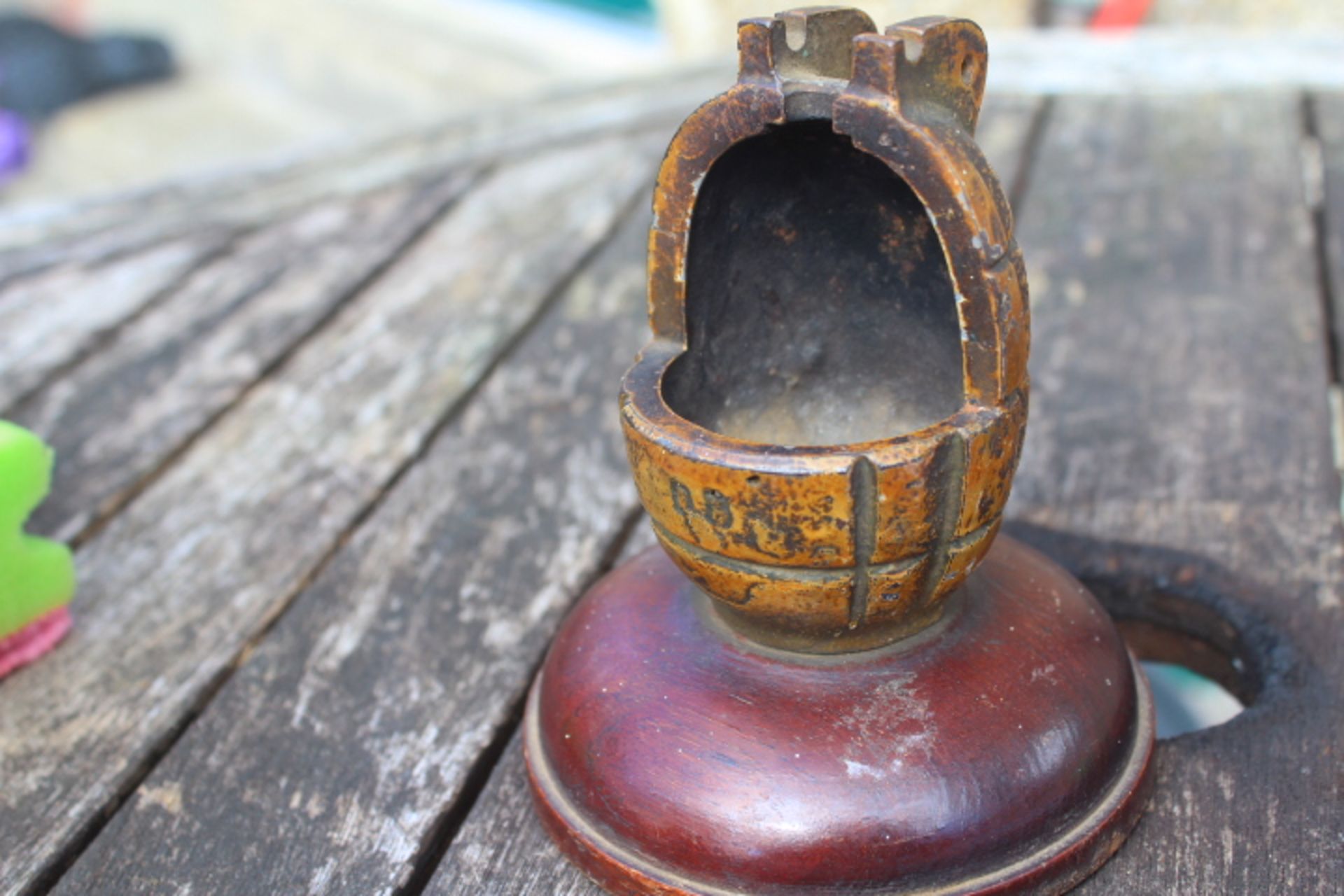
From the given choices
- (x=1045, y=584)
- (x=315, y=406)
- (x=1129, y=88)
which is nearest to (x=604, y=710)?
(x=1045, y=584)

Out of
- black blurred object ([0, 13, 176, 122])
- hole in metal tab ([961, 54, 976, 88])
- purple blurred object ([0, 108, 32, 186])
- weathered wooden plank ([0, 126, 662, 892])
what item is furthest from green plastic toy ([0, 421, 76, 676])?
black blurred object ([0, 13, 176, 122])

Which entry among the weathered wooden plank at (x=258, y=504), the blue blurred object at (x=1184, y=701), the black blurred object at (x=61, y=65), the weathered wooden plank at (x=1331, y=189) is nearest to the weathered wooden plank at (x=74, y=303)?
the weathered wooden plank at (x=258, y=504)

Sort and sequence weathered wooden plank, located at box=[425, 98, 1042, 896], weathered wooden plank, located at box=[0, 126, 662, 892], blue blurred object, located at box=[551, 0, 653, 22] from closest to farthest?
weathered wooden plank, located at box=[425, 98, 1042, 896] < weathered wooden plank, located at box=[0, 126, 662, 892] < blue blurred object, located at box=[551, 0, 653, 22]

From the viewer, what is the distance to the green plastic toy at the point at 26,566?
1171 millimetres

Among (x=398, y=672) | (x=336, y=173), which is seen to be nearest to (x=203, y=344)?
(x=336, y=173)

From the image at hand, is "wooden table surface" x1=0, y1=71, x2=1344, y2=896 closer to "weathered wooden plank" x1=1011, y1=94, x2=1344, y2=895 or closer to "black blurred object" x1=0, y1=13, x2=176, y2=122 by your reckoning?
"weathered wooden plank" x1=1011, y1=94, x2=1344, y2=895

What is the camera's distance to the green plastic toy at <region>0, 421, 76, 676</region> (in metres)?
1.17

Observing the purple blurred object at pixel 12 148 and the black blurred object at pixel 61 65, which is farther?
the black blurred object at pixel 61 65

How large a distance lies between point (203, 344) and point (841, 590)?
1295 mm

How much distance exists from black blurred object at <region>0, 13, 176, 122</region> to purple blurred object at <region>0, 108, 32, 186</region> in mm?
320

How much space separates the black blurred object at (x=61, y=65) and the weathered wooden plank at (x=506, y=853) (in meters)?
6.53

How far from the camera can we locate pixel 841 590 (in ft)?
2.77

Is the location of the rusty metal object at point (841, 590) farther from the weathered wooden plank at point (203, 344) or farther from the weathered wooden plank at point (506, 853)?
the weathered wooden plank at point (203, 344)

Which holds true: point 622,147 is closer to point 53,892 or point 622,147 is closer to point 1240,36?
point 1240,36
